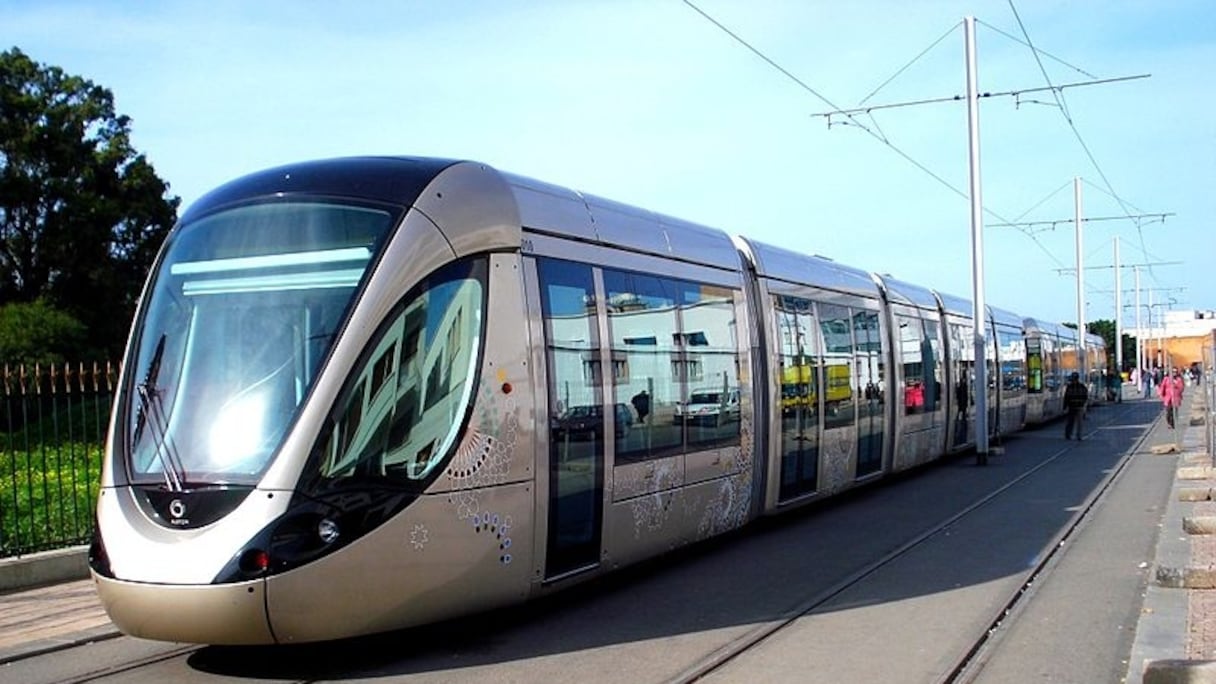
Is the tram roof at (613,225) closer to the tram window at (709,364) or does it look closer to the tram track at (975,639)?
the tram window at (709,364)

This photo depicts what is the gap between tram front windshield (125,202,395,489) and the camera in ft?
24.2

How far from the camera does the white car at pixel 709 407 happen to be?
36.8 feet

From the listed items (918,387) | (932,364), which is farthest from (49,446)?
(932,364)

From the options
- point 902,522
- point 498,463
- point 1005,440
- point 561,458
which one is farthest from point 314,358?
point 1005,440

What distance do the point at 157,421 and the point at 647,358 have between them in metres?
4.26

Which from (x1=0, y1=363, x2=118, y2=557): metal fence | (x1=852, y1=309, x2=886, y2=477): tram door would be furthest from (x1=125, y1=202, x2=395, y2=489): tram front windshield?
(x1=852, y1=309, x2=886, y2=477): tram door

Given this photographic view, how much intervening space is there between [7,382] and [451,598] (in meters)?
5.48

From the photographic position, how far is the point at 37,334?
31484 millimetres

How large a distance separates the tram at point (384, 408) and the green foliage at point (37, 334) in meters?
23.2

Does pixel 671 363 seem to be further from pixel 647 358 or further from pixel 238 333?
pixel 238 333

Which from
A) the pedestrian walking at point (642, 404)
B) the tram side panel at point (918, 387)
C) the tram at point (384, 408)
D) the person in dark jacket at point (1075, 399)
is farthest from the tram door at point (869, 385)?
the person in dark jacket at point (1075, 399)

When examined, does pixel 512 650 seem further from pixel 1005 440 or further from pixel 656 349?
pixel 1005 440

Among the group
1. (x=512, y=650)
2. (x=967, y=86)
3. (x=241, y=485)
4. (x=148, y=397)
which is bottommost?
(x=512, y=650)

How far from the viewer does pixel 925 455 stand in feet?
72.1
